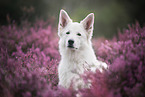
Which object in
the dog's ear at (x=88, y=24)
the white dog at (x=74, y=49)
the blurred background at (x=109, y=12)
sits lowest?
the white dog at (x=74, y=49)

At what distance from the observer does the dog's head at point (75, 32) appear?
3.36 meters

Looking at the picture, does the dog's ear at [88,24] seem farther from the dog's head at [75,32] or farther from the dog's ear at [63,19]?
the dog's ear at [63,19]

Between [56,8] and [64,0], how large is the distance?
80.5 inches

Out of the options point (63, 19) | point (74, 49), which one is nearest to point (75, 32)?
point (74, 49)

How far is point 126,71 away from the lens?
2.15 m

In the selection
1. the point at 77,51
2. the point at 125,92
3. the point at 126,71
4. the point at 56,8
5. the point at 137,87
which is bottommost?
the point at 125,92

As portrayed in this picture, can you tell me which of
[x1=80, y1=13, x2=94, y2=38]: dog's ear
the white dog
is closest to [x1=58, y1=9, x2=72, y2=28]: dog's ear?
the white dog

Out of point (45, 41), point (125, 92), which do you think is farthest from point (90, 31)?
point (45, 41)

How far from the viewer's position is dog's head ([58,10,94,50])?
3.36 meters

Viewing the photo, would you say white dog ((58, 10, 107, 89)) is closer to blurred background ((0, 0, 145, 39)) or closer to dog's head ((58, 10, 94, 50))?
dog's head ((58, 10, 94, 50))

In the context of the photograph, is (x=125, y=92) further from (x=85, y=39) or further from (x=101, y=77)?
(x=85, y=39)

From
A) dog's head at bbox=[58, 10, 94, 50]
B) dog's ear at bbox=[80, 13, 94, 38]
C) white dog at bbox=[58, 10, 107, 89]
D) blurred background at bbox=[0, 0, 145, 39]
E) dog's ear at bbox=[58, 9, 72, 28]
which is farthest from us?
blurred background at bbox=[0, 0, 145, 39]

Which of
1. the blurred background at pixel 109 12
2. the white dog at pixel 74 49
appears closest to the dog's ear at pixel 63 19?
the white dog at pixel 74 49

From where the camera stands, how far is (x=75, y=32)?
139 inches
